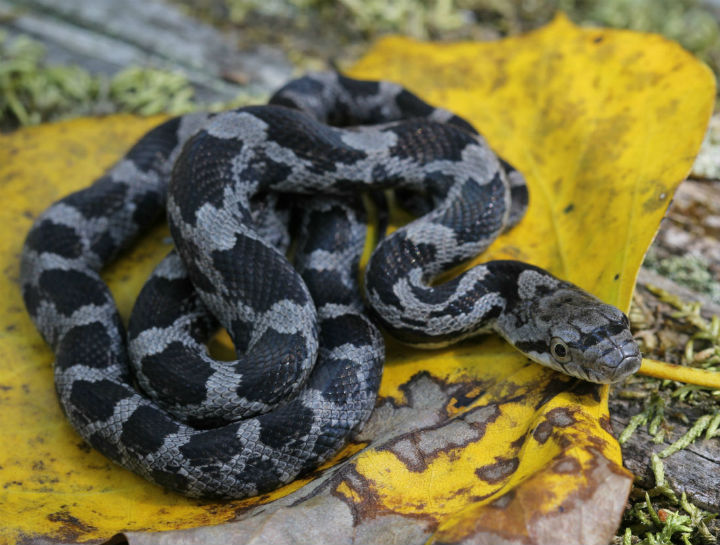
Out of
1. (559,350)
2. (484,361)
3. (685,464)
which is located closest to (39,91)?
(484,361)

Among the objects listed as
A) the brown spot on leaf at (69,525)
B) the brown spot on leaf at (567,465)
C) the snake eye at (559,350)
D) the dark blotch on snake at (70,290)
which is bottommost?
the brown spot on leaf at (69,525)

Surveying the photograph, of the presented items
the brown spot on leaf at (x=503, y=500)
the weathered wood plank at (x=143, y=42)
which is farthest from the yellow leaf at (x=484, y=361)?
the weathered wood plank at (x=143, y=42)

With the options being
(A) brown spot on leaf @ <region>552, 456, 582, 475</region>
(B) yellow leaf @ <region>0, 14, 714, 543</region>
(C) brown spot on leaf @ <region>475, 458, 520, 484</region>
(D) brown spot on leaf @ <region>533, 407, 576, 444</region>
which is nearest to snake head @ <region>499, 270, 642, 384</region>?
(B) yellow leaf @ <region>0, 14, 714, 543</region>

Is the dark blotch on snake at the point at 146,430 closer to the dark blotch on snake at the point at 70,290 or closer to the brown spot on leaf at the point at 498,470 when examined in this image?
the dark blotch on snake at the point at 70,290

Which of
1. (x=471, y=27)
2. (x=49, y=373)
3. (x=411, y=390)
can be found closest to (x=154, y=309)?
(x=49, y=373)

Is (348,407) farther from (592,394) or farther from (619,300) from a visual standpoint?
(619,300)

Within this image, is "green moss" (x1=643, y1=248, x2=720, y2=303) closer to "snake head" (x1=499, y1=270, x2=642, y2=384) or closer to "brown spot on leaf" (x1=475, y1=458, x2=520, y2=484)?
"snake head" (x1=499, y1=270, x2=642, y2=384)

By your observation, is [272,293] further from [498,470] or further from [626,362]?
[626,362]
